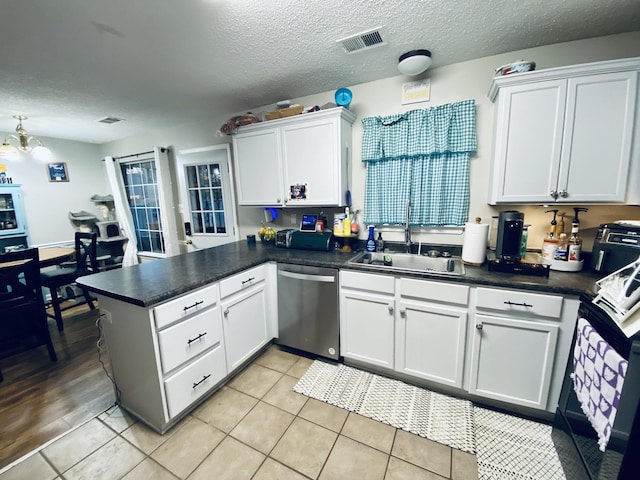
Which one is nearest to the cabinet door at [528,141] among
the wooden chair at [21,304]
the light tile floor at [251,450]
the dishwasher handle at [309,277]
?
the dishwasher handle at [309,277]

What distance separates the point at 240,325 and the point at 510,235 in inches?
79.0

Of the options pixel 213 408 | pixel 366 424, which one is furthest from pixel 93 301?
pixel 366 424

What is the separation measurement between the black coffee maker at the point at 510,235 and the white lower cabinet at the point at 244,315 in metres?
1.79

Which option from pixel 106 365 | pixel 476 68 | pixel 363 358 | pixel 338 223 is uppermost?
pixel 476 68

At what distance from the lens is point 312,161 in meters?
2.23

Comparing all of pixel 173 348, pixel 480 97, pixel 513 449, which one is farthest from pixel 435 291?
pixel 173 348

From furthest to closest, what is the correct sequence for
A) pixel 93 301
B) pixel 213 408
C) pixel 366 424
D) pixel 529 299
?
pixel 93 301 → pixel 213 408 → pixel 366 424 → pixel 529 299

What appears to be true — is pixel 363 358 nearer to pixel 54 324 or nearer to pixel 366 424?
pixel 366 424

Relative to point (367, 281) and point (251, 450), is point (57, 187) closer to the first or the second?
point (251, 450)

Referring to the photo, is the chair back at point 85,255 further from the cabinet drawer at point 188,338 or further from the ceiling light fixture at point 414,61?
the ceiling light fixture at point 414,61

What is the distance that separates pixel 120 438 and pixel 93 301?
2784mm

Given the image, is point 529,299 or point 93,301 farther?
point 93,301

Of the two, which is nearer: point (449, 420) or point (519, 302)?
point (519, 302)

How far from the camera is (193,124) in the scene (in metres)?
3.19
